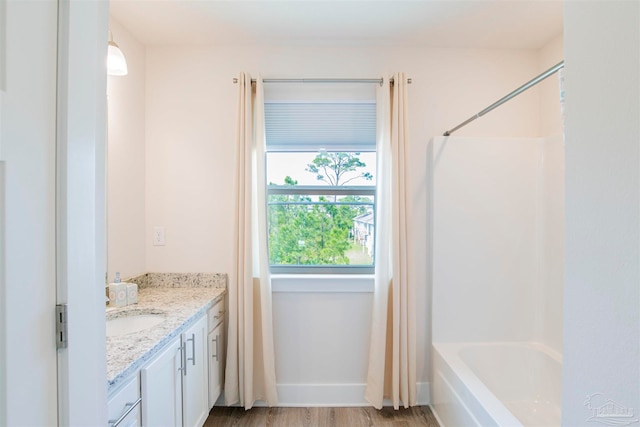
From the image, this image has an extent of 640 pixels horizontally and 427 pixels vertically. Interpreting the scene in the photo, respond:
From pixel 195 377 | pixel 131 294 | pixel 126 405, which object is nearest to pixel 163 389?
pixel 126 405

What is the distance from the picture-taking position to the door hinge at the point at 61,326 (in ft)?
2.02

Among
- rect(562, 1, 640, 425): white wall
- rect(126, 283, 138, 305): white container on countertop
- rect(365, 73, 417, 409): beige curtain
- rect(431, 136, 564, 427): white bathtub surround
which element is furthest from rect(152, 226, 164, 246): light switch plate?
rect(562, 1, 640, 425): white wall

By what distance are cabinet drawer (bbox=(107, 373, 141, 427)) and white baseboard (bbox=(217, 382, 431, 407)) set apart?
124 cm

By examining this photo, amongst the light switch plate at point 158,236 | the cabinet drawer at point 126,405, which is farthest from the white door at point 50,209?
the light switch plate at point 158,236

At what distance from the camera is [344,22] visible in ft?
6.56

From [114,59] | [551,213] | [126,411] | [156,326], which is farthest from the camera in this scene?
[551,213]

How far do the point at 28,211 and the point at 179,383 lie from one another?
4.25 ft

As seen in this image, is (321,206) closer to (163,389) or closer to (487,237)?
(487,237)

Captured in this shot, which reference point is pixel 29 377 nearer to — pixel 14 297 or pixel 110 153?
pixel 14 297

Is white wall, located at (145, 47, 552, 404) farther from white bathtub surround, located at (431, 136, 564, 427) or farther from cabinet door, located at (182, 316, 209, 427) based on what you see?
cabinet door, located at (182, 316, 209, 427)

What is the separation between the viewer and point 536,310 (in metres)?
2.22

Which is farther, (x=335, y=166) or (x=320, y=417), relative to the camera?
(x=335, y=166)

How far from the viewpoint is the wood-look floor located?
6.61 ft

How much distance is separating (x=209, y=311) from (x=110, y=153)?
114 cm
